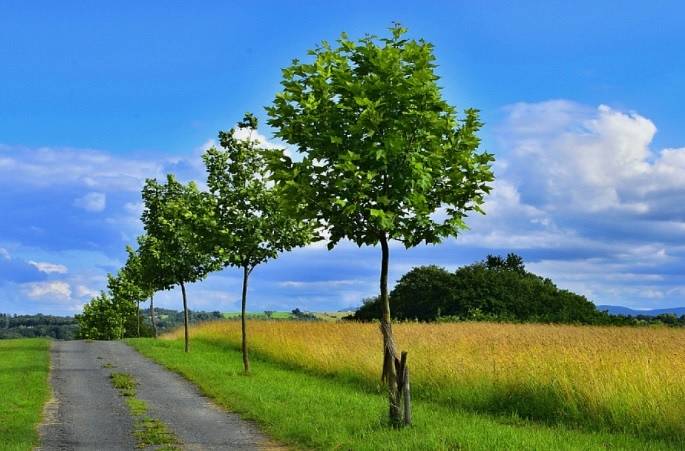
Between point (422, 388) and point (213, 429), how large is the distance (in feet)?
22.1

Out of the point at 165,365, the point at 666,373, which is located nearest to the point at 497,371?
the point at 666,373

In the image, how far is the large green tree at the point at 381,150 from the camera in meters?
12.4

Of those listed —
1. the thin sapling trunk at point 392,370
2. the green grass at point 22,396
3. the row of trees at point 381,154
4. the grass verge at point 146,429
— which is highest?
the row of trees at point 381,154

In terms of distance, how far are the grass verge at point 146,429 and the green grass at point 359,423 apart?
76.3 inches

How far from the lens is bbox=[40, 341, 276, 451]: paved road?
12797 millimetres

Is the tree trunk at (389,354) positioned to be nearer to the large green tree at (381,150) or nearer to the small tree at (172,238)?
the large green tree at (381,150)

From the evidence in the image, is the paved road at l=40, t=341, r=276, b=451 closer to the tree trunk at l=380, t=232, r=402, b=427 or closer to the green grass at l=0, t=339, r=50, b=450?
the green grass at l=0, t=339, r=50, b=450

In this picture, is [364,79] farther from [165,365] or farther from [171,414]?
[165,365]

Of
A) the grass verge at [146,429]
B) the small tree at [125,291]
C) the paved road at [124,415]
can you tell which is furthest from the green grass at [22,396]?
the small tree at [125,291]

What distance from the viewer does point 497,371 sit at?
17.4 meters

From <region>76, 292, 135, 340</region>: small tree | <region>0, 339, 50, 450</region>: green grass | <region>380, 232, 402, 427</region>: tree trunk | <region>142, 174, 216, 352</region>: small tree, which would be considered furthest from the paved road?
<region>76, 292, 135, 340</region>: small tree

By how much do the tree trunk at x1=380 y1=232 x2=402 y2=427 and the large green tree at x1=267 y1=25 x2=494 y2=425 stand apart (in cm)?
2

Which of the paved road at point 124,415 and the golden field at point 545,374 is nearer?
the paved road at point 124,415

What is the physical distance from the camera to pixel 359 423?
13.4 meters
